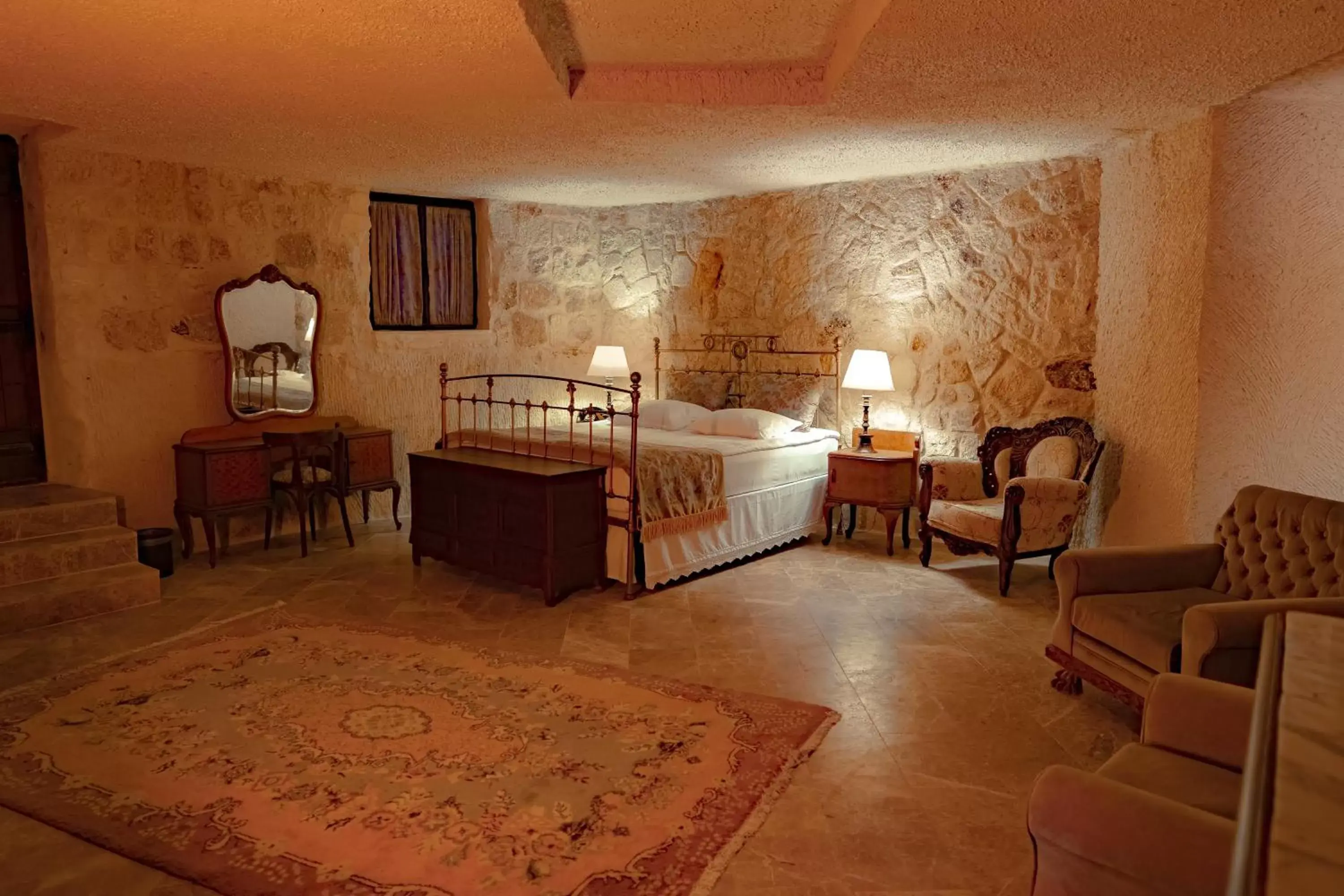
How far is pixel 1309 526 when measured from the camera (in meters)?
3.03

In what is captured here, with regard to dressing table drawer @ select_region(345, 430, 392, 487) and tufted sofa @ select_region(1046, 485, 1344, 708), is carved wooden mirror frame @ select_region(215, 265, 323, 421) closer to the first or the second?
dressing table drawer @ select_region(345, 430, 392, 487)

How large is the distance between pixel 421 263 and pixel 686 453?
305cm

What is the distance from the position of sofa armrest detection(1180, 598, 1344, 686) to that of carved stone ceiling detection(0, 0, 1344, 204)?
184cm

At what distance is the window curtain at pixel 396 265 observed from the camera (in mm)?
6543

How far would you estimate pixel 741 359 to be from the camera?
6.89 metres

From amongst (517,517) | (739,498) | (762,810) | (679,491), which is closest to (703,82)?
(679,491)

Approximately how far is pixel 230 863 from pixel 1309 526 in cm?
353

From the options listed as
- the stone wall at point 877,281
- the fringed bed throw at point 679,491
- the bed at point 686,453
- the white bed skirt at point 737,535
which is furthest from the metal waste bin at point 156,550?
the stone wall at point 877,281

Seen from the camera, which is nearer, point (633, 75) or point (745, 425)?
point (633, 75)

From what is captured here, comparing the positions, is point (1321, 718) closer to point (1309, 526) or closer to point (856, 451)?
point (1309, 526)

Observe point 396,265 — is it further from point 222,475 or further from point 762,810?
point 762,810

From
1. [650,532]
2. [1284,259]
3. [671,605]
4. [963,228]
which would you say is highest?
[963,228]

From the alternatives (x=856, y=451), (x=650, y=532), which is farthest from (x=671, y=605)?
(x=856, y=451)

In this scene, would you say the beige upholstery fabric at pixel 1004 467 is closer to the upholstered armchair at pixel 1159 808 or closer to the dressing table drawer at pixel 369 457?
the upholstered armchair at pixel 1159 808
